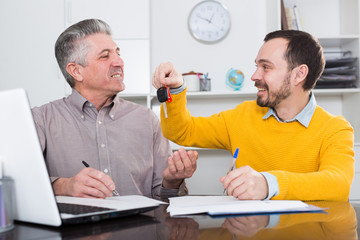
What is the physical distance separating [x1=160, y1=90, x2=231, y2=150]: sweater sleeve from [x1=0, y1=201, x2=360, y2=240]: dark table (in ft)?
2.36

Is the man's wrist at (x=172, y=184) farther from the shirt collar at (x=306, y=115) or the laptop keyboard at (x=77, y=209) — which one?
the laptop keyboard at (x=77, y=209)

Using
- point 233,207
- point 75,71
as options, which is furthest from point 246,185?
point 75,71

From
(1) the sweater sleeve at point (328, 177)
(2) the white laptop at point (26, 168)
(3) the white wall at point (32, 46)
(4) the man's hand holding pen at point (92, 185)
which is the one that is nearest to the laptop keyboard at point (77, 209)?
(2) the white laptop at point (26, 168)

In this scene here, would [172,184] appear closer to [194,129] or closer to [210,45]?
[194,129]

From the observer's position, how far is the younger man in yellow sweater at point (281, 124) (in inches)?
52.8

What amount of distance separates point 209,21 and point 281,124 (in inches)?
83.0

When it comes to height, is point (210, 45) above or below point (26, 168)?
above

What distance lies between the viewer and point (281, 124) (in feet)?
4.89

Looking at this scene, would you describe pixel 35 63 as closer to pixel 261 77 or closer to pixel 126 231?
pixel 261 77

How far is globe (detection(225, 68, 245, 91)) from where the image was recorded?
10.4ft

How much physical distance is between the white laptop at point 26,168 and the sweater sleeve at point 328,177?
497 mm

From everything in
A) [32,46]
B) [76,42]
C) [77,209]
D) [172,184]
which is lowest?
[172,184]

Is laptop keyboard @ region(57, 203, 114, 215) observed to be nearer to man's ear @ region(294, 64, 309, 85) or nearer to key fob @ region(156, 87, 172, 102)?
key fob @ region(156, 87, 172, 102)

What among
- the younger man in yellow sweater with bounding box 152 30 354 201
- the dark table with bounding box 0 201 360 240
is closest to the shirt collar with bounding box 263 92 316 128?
the younger man in yellow sweater with bounding box 152 30 354 201
